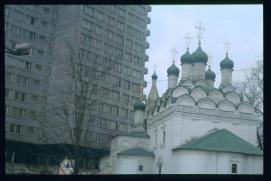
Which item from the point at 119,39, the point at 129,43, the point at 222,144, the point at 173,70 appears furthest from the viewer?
the point at 129,43

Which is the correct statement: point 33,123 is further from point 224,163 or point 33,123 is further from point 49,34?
point 224,163

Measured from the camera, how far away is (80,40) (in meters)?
22.0

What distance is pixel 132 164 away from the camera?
1697cm

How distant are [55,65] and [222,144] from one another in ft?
36.6

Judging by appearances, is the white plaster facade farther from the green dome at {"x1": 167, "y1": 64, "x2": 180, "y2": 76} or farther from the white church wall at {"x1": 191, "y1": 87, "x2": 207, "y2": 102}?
the green dome at {"x1": 167, "y1": 64, "x2": 180, "y2": 76}

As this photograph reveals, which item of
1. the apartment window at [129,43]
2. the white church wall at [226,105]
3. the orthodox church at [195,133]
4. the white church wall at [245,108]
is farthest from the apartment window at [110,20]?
the white church wall at [245,108]

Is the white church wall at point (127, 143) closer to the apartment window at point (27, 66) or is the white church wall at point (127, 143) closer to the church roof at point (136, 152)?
the church roof at point (136, 152)

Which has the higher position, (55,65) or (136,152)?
(55,65)

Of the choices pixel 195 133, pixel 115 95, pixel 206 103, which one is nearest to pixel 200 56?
pixel 206 103

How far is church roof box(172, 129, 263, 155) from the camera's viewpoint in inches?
592

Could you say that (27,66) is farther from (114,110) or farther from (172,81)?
(172,81)

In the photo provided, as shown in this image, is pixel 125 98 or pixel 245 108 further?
pixel 125 98

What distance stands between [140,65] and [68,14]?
542 cm
